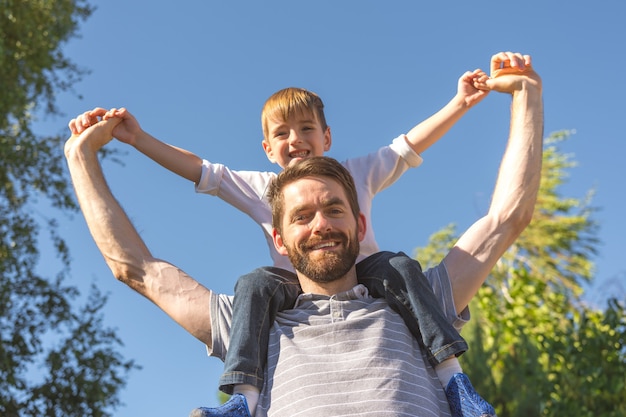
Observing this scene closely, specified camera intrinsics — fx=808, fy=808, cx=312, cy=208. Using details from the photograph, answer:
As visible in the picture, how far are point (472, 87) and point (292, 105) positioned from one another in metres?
0.75

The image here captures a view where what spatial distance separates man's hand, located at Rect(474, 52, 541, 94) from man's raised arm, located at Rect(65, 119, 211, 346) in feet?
4.12

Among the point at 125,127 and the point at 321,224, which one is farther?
the point at 125,127

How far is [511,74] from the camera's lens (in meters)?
2.84

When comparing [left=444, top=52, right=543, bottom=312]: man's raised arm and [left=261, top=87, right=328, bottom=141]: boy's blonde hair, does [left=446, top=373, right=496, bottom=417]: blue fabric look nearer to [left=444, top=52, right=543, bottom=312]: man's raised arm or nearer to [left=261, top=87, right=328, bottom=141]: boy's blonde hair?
[left=444, top=52, right=543, bottom=312]: man's raised arm

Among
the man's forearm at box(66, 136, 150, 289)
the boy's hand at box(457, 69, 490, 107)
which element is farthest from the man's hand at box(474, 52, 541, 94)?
the man's forearm at box(66, 136, 150, 289)

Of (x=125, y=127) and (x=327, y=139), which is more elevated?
(x=327, y=139)

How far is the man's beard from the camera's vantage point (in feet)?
7.67

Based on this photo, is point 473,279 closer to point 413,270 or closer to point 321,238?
point 413,270

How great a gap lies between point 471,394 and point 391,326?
287 mm

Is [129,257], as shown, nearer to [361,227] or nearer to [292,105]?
[361,227]

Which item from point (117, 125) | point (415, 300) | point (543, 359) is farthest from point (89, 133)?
point (543, 359)

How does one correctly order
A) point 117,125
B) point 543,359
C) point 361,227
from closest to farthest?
point 361,227 < point 117,125 < point 543,359

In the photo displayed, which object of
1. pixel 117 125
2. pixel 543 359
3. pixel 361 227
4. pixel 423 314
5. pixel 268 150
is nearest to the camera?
pixel 423 314

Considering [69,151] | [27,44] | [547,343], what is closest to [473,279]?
[69,151]
